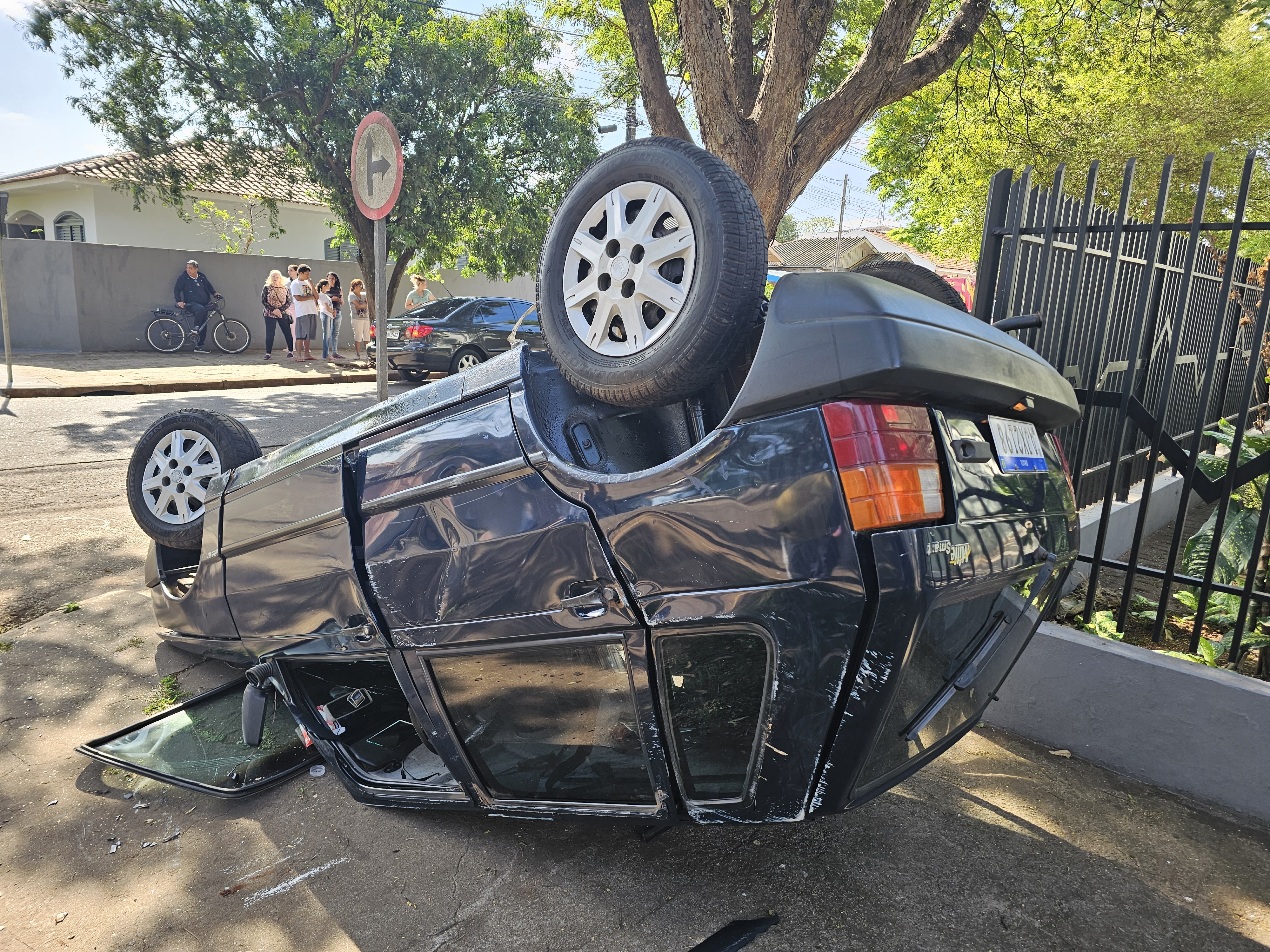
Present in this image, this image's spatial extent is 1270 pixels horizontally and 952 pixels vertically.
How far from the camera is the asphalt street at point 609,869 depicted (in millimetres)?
2201

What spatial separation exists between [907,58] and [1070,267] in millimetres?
4701

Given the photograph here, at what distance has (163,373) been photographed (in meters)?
13.2

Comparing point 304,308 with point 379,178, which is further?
point 304,308

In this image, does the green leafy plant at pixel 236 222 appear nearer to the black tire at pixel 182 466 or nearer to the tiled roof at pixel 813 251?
the black tire at pixel 182 466

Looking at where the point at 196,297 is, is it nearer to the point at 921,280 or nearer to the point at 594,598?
the point at 921,280

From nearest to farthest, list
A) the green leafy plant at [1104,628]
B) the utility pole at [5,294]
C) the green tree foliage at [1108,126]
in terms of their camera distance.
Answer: the green leafy plant at [1104,628] → the utility pole at [5,294] → the green tree foliage at [1108,126]

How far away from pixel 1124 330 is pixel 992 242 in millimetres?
1787

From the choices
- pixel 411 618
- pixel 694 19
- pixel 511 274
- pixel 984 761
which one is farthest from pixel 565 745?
pixel 511 274

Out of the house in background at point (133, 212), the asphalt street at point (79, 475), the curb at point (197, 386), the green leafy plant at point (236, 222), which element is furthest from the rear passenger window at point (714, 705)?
the green leafy plant at point (236, 222)

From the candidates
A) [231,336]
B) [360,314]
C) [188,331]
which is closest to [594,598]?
[360,314]

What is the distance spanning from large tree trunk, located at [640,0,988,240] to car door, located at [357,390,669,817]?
18.7 feet

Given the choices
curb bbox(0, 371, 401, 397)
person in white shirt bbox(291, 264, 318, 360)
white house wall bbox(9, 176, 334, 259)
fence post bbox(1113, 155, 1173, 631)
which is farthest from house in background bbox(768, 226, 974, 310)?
fence post bbox(1113, 155, 1173, 631)

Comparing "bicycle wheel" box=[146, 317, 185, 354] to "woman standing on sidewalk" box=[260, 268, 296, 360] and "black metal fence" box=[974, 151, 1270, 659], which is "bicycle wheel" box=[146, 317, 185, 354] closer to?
"woman standing on sidewalk" box=[260, 268, 296, 360]

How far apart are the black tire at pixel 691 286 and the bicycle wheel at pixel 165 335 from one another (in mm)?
16451
